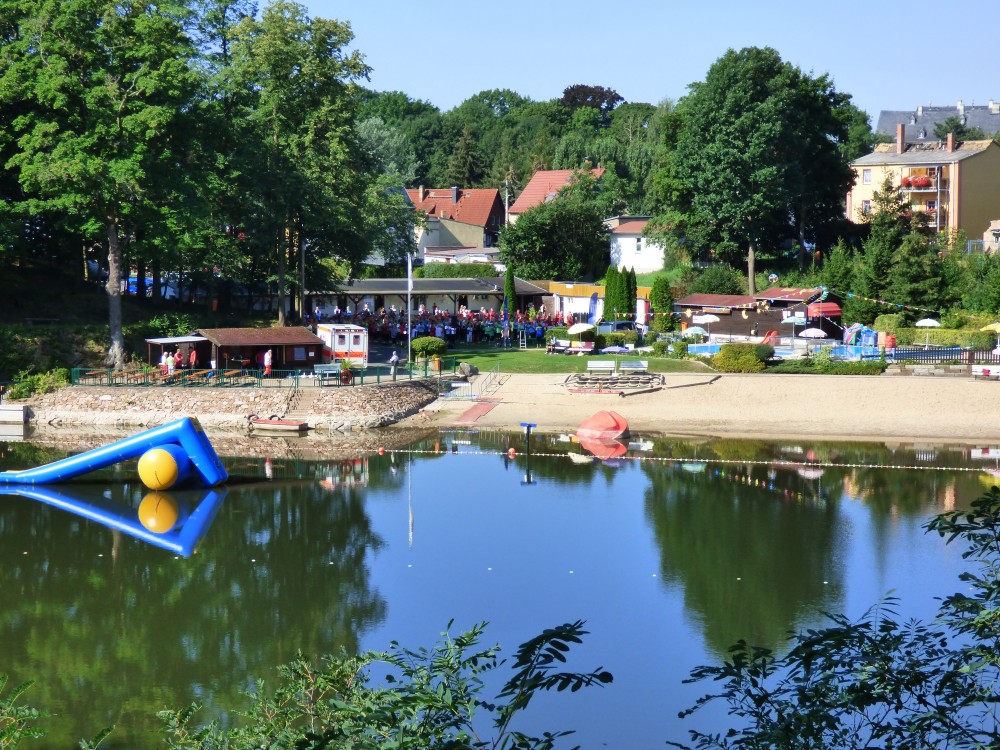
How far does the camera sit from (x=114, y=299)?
43312mm

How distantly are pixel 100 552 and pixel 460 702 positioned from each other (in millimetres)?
19215

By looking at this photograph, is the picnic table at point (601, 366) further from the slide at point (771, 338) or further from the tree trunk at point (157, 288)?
the tree trunk at point (157, 288)

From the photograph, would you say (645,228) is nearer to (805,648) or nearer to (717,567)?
(717,567)

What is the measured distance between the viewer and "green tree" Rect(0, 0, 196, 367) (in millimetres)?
40719

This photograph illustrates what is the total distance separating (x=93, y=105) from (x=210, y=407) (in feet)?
36.7

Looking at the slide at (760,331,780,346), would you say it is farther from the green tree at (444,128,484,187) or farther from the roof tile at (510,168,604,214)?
the green tree at (444,128,484,187)

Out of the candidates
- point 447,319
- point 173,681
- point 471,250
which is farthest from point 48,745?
point 471,250

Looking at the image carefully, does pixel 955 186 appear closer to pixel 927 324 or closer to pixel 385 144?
pixel 927 324

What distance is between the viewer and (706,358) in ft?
156

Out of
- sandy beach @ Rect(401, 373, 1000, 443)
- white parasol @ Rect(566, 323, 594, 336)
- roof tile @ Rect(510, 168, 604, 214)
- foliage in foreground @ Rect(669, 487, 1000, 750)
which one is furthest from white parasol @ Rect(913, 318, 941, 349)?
foliage in foreground @ Rect(669, 487, 1000, 750)

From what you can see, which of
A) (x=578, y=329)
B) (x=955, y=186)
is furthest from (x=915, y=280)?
(x=955, y=186)

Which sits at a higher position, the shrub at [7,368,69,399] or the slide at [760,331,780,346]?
the slide at [760,331,780,346]

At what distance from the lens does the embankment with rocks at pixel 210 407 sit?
40500 millimetres

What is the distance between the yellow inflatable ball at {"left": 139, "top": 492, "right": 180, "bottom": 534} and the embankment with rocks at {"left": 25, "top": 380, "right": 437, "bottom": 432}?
1005 centimetres
